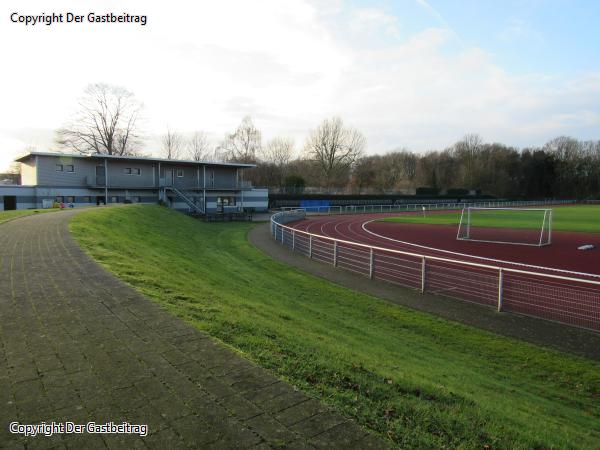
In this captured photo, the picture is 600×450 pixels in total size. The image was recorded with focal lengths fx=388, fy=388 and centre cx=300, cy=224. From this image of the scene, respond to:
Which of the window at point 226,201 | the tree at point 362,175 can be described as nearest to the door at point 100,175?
the window at point 226,201

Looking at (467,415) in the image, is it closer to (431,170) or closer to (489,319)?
(489,319)

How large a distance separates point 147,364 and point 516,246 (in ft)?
78.5

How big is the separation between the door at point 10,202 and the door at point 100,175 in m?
7.28

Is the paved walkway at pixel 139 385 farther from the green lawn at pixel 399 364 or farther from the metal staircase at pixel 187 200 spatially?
the metal staircase at pixel 187 200

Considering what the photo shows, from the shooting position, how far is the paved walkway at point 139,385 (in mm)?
2826

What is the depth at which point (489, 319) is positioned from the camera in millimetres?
9430

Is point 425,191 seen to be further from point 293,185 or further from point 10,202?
point 10,202

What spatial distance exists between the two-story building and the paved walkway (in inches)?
1419

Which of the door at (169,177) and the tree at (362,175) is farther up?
the tree at (362,175)

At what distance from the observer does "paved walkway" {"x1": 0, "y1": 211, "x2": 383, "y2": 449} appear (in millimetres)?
2826

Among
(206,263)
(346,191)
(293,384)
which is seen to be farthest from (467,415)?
(346,191)

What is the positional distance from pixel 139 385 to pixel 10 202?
131 ft

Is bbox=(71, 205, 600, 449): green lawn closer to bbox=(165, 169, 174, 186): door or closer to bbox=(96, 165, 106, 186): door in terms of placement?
bbox=(96, 165, 106, 186): door

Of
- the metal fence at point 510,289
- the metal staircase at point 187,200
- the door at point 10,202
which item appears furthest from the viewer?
the metal staircase at point 187,200
